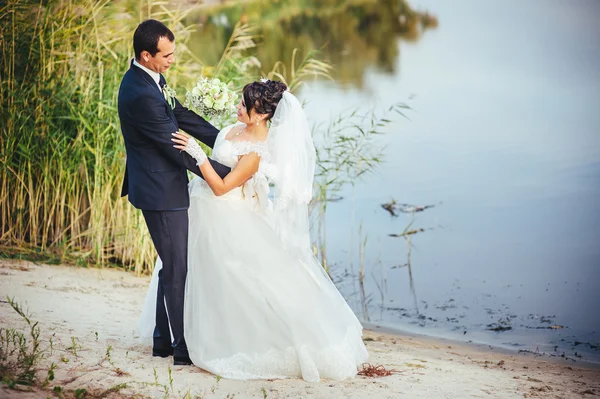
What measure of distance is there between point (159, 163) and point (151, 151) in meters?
0.07

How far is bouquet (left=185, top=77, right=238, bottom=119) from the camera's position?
4.71 m

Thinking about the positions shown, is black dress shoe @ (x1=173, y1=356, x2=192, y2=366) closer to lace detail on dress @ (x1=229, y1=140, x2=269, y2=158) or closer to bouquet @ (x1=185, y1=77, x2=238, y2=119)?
lace detail on dress @ (x1=229, y1=140, x2=269, y2=158)

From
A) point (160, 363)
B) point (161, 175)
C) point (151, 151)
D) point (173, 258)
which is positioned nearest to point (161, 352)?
point (160, 363)

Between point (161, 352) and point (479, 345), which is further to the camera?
point (479, 345)

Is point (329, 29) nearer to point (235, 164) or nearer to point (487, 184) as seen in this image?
point (487, 184)

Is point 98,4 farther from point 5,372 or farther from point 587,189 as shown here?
point 587,189

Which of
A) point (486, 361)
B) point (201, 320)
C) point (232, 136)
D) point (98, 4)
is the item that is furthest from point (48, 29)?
point (486, 361)

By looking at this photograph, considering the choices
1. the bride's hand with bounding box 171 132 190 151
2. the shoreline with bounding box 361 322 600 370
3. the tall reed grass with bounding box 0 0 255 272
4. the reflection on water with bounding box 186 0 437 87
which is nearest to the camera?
the bride's hand with bounding box 171 132 190 151

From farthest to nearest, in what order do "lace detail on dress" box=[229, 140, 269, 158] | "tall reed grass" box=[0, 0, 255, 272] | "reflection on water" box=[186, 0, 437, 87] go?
1. "reflection on water" box=[186, 0, 437, 87]
2. "tall reed grass" box=[0, 0, 255, 272]
3. "lace detail on dress" box=[229, 140, 269, 158]

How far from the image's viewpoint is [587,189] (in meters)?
10.0

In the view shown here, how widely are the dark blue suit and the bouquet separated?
0.68 ft

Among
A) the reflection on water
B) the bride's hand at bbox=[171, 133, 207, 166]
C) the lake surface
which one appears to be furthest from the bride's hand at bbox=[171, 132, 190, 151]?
the reflection on water

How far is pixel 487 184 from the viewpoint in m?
10.4

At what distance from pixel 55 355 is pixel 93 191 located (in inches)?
120
